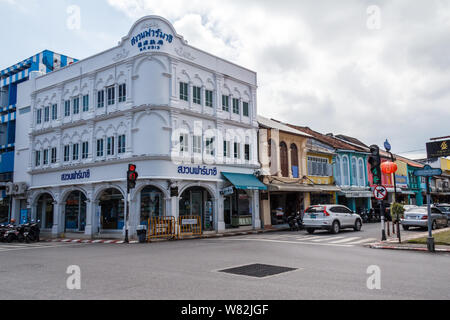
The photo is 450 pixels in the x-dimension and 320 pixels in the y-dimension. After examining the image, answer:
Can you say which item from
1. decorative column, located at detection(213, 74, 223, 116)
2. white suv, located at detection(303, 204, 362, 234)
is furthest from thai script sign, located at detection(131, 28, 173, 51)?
white suv, located at detection(303, 204, 362, 234)

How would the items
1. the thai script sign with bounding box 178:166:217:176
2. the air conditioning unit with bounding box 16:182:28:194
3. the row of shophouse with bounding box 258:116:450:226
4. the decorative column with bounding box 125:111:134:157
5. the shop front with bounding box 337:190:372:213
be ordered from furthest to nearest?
the shop front with bounding box 337:190:372:213
the row of shophouse with bounding box 258:116:450:226
the air conditioning unit with bounding box 16:182:28:194
the thai script sign with bounding box 178:166:217:176
the decorative column with bounding box 125:111:134:157

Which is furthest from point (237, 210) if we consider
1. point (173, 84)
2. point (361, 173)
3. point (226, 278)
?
point (361, 173)

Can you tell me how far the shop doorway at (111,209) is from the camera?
23281mm

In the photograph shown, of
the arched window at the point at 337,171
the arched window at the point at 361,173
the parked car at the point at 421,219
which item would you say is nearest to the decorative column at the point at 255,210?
the parked car at the point at 421,219

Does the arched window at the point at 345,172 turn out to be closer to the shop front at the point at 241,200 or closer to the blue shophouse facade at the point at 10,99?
the shop front at the point at 241,200

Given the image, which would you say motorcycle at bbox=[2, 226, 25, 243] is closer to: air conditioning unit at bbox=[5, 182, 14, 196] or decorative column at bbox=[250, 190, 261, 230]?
air conditioning unit at bbox=[5, 182, 14, 196]

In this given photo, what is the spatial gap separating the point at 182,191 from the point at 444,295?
1774 cm

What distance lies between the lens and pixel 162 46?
2294cm

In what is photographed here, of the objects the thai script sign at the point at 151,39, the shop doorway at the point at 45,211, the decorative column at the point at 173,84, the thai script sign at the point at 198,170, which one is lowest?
the shop doorway at the point at 45,211

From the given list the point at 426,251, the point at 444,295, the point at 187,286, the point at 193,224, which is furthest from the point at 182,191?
the point at 444,295

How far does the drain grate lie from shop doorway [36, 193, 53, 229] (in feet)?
73.8

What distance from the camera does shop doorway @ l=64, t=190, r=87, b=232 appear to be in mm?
25641

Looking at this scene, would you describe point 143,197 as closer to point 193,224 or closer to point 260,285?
point 193,224

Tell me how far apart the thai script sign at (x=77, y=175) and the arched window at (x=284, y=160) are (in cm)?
1483
